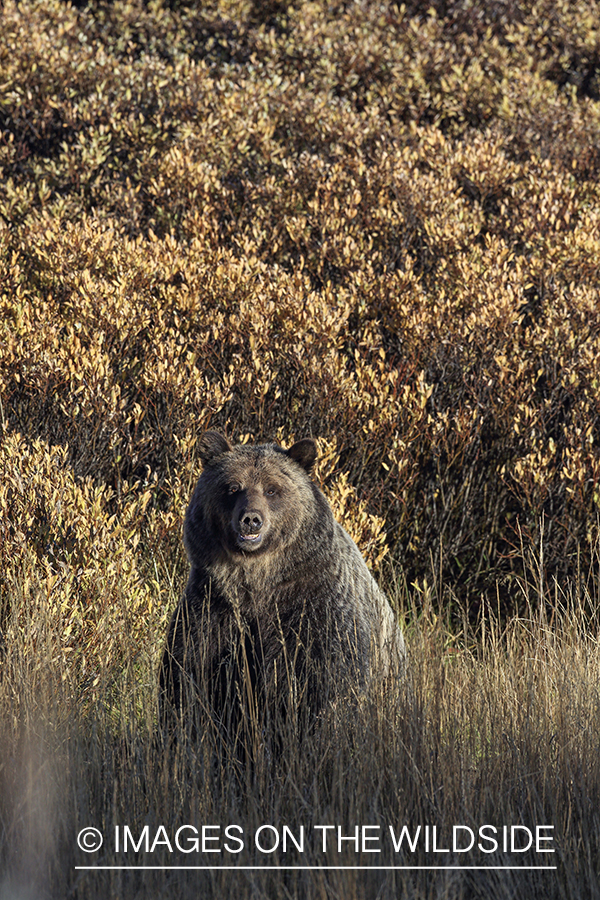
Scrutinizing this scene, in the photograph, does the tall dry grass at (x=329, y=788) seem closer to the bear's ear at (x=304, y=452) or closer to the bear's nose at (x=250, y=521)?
the bear's nose at (x=250, y=521)

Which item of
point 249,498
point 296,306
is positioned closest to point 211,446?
point 249,498

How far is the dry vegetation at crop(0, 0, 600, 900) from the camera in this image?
10.6 ft

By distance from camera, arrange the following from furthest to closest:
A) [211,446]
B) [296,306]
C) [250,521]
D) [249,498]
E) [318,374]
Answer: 1. [296,306]
2. [318,374]
3. [211,446]
4. [249,498]
5. [250,521]

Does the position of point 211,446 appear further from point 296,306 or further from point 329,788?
point 296,306

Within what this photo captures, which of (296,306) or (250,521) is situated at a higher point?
(296,306)

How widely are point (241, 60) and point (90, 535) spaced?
8.28 meters

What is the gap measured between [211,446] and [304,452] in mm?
445

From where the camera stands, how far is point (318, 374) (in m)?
6.31

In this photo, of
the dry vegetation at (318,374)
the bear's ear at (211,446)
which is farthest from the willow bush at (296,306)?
the bear's ear at (211,446)

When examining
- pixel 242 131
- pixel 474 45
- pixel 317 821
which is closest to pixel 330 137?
pixel 242 131

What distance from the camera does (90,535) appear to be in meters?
4.93

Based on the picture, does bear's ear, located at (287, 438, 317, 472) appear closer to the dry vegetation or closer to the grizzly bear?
the grizzly bear

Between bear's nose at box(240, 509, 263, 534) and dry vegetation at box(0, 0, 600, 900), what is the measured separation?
0.82m

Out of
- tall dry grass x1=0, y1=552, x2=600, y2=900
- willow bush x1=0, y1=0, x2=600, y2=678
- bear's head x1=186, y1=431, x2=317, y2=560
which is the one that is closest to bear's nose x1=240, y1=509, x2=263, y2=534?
bear's head x1=186, y1=431, x2=317, y2=560
